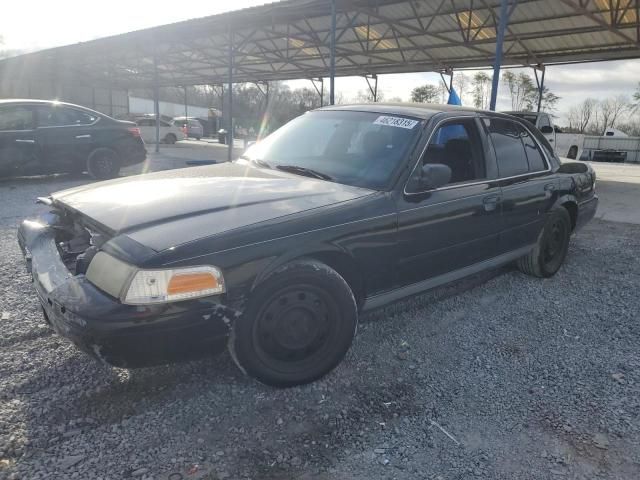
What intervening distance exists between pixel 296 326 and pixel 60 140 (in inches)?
301

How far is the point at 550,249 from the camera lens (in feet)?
14.3

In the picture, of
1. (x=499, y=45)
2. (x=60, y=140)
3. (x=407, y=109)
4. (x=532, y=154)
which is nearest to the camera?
(x=407, y=109)

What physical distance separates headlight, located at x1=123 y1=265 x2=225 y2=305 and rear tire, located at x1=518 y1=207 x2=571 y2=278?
3.24 metres

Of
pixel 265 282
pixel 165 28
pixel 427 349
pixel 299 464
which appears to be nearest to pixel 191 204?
pixel 265 282

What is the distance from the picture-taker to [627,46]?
1243 centimetres

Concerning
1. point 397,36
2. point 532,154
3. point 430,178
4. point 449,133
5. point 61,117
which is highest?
point 397,36

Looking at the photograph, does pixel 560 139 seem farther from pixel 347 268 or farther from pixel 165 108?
pixel 165 108

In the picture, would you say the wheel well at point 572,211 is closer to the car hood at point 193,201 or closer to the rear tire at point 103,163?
the car hood at point 193,201

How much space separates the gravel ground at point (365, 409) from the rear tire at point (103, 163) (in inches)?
234

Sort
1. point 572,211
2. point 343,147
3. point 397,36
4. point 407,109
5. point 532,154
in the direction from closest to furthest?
point 343,147
point 407,109
point 532,154
point 572,211
point 397,36

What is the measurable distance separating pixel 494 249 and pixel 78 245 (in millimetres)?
2908

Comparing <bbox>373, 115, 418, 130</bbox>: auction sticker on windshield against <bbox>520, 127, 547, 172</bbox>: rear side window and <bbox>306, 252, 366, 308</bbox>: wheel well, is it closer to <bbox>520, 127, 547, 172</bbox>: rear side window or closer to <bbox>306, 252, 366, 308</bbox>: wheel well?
<bbox>306, 252, 366, 308</bbox>: wheel well

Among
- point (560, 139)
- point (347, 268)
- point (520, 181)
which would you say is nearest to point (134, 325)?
point (347, 268)

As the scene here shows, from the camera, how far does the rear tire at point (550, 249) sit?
165 inches
